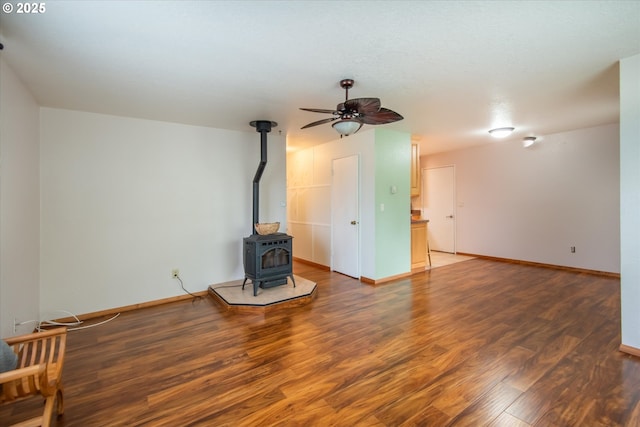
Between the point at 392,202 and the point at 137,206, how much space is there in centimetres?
362

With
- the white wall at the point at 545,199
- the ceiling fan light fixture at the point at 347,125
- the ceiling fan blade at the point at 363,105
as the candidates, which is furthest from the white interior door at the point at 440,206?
the ceiling fan blade at the point at 363,105

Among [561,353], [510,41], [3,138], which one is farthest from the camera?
[561,353]

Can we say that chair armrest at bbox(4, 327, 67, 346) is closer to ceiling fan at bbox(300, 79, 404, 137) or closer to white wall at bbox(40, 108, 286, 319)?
white wall at bbox(40, 108, 286, 319)

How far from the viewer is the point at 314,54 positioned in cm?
211

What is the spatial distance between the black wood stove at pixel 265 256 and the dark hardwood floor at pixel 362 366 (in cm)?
54

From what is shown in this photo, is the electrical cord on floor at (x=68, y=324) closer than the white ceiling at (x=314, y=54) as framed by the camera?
No

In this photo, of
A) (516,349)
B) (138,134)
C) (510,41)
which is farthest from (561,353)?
(138,134)

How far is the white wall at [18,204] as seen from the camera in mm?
2178

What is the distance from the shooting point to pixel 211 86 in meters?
2.66

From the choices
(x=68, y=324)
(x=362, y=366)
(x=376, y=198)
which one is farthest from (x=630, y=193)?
(x=68, y=324)

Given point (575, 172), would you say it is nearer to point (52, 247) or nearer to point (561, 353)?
point (561, 353)

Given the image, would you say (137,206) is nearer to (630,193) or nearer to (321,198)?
(321,198)

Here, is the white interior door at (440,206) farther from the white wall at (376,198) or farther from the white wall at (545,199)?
the white wall at (376,198)

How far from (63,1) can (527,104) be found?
416 cm
